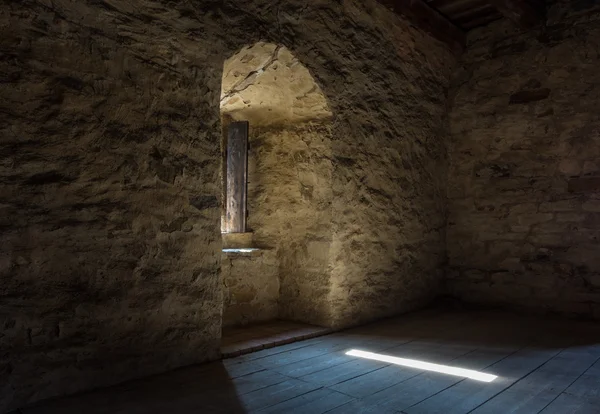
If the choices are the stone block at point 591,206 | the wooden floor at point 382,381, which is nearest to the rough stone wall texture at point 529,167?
the stone block at point 591,206

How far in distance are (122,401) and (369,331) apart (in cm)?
167

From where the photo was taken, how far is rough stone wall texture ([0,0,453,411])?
1771 mm

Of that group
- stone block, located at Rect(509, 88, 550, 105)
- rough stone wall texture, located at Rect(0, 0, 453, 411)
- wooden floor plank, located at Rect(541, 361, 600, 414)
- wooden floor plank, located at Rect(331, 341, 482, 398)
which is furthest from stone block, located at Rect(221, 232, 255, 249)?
stone block, located at Rect(509, 88, 550, 105)

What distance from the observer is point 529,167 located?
3.69m

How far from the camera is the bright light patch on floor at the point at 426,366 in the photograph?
84.4 inches

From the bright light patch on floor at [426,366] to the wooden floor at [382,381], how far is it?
A: 5cm

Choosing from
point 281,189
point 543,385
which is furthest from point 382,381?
point 281,189

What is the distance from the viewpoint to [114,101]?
2.03 meters

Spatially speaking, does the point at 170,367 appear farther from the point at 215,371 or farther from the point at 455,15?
the point at 455,15

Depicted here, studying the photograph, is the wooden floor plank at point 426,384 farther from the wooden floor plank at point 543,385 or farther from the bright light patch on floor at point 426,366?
the wooden floor plank at point 543,385

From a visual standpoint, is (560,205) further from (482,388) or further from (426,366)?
(482,388)

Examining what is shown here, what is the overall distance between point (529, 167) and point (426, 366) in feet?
7.11

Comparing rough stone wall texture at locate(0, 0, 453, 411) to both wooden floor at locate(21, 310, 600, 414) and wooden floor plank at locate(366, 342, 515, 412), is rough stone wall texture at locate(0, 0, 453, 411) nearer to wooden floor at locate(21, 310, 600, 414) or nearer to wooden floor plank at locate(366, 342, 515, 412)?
wooden floor at locate(21, 310, 600, 414)

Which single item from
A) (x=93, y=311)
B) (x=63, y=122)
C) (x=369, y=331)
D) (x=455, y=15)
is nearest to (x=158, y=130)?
(x=63, y=122)
